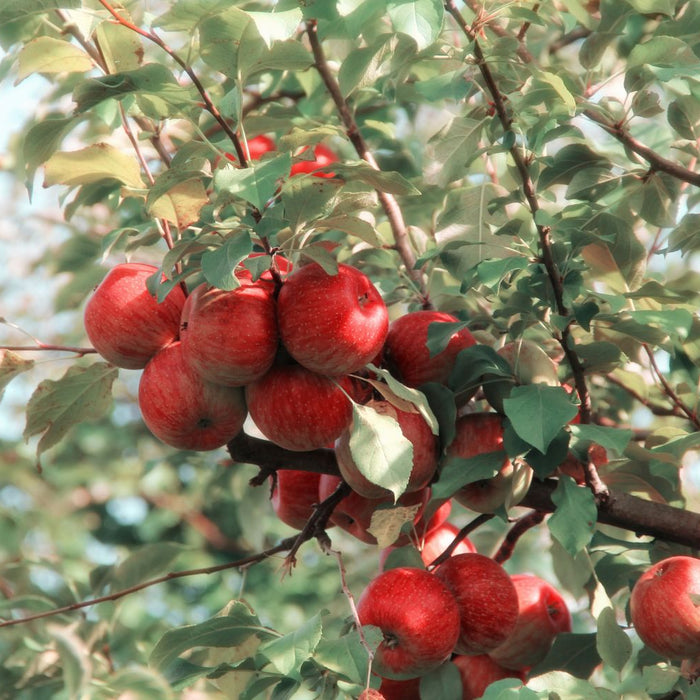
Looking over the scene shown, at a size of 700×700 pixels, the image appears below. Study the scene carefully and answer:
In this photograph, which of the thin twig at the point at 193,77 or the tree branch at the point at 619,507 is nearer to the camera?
the thin twig at the point at 193,77

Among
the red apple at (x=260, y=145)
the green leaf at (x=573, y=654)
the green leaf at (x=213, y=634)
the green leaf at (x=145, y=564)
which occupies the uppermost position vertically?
the red apple at (x=260, y=145)

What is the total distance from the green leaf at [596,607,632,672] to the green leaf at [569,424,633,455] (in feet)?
0.84

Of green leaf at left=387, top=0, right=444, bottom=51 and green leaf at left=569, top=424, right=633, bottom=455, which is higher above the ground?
green leaf at left=387, top=0, right=444, bottom=51

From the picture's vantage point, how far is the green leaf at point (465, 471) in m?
1.36

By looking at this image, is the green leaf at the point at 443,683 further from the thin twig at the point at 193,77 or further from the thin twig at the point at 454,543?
the thin twig at the point at 193,77

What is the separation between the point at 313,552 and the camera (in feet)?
11.9

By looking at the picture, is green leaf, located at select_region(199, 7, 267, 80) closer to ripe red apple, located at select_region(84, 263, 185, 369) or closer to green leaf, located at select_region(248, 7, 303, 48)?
green leaf, located at select_region(248, 7, 303, 48)

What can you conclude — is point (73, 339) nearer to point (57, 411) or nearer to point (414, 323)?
point (57, 411)

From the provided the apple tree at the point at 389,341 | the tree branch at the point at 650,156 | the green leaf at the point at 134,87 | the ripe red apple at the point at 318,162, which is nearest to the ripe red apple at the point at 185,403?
the apple tree at the point at 389,341

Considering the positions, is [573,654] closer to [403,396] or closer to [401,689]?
[401,689]

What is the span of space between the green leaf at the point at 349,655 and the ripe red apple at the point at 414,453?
200 millimetres

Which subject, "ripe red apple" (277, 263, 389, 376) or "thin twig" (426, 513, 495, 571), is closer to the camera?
"ripe red apple" (277, 263, 389, 376)

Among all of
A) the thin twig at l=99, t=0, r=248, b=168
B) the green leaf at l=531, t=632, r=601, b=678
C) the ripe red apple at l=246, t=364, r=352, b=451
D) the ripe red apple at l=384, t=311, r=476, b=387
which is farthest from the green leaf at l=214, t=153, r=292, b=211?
the green leaf at l=531, t=632, r=601, b=678

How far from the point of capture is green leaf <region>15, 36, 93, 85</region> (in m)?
1.31
